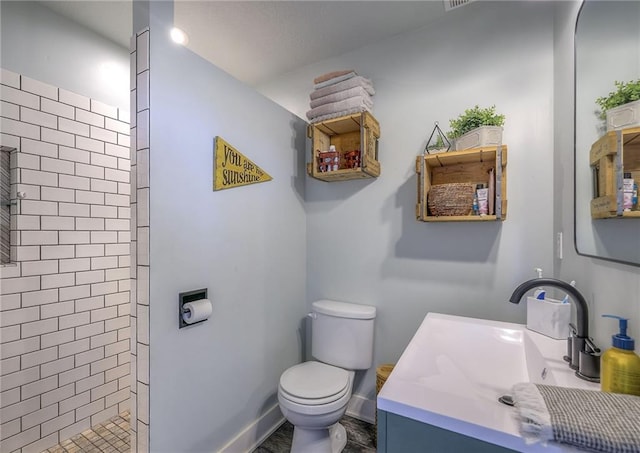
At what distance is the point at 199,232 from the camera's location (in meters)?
1.40

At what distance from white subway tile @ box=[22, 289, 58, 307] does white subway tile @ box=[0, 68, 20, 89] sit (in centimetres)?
114

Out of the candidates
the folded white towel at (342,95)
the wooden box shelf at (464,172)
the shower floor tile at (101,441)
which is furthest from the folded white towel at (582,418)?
the shower floor tile at (101,441)

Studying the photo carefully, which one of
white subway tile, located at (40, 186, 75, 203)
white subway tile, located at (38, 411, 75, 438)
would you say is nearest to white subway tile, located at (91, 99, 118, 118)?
white subway tile, located at (40, 186, 75, 203)

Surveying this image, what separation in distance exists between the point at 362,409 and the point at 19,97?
2.77 meters

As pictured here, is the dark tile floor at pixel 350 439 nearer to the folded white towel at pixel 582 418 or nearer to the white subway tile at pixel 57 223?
the folded white towel at pixel 582 418

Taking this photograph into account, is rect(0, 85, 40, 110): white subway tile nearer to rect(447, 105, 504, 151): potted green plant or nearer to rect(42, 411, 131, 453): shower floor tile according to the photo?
rect(42, 411, 131, 453): shower floor tile

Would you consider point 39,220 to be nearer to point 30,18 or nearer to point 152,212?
point 152,212

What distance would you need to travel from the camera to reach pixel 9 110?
152 cm

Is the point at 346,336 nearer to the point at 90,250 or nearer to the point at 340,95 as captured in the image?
the point at 340,95

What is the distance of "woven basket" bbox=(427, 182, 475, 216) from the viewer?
1.50 m

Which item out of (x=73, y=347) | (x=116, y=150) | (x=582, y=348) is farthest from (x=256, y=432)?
(x=116, y=150)

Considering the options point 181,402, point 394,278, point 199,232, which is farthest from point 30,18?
point 394,278

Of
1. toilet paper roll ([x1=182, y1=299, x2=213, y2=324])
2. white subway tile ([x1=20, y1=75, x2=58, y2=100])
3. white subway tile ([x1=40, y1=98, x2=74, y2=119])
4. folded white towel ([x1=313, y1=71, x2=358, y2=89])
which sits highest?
folded white towel ([x1=313, y1=71, x2=358, y2=89])

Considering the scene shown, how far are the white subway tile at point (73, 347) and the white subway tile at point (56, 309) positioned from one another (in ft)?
0.65
